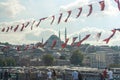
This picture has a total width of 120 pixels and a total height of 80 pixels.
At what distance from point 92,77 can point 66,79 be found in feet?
8.61

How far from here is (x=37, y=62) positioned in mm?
190250

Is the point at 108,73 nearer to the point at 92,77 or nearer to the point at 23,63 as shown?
the point at 92,77

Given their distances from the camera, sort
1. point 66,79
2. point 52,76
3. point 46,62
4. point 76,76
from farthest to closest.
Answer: point 46,62
point 66,79
point 52,76
point 76,76

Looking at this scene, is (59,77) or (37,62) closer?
(59,77)

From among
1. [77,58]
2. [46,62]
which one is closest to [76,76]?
[46,62]

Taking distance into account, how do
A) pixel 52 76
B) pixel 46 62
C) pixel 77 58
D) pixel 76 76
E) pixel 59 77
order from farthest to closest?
pixel 77 58, pixel 46 62, pixel 59 77, pixel 52 76, pixel 76 76

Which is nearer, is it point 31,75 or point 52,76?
point 52,76

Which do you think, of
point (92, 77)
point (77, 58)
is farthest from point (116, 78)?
point (77, 58)

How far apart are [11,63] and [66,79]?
149621mm

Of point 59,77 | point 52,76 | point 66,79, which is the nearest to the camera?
point 52,76

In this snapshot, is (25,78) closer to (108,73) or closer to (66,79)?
(66,79)

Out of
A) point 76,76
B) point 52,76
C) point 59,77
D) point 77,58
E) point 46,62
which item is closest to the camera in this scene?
point 76,76

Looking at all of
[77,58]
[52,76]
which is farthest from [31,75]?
[77,58]

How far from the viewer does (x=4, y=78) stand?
35.7m
